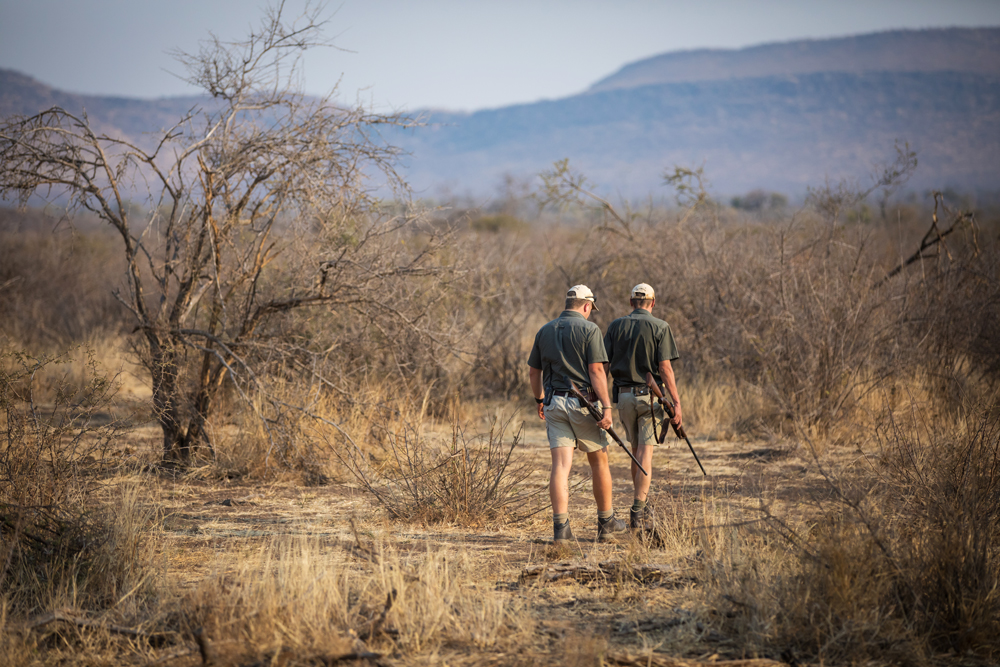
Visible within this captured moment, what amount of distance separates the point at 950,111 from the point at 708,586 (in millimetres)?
154073

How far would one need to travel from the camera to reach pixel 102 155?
22.4ft

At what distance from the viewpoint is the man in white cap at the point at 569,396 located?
5.07 metres

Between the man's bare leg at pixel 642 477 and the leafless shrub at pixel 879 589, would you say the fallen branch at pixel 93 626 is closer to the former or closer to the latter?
the leafless shrub at pixel 879 589

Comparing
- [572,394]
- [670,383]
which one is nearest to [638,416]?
[670,383]

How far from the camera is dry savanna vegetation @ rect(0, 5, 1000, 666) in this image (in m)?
3.62

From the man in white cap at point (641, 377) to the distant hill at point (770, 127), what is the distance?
304ft

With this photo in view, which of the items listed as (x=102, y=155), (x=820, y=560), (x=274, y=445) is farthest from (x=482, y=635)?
(x=102, y=155)

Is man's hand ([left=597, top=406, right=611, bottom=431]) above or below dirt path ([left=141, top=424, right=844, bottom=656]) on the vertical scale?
above

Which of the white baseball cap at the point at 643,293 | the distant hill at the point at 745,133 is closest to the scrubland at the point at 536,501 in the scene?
the white baseball cap at the point at 643,293

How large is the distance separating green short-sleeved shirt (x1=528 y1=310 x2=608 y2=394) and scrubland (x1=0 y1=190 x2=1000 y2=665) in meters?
1.01

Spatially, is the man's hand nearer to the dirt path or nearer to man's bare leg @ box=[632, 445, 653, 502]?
man's bare leg @ box=[632, 445, 653, 502]

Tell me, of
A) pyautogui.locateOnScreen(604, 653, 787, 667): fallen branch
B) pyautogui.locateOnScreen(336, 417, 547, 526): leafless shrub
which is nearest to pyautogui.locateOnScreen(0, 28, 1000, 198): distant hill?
pyautogui.locateOnScreen(336, 417, 547, 526): leafless shrub

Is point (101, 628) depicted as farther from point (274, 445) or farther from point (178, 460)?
point (178, 460)

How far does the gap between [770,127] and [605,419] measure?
157861 millimetres
